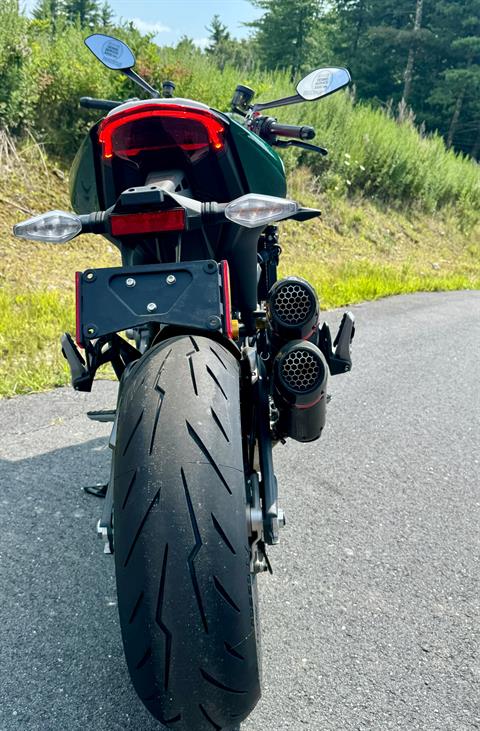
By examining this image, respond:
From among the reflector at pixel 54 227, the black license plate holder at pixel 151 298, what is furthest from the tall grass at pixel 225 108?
the black license plate holder at pixel 151 298

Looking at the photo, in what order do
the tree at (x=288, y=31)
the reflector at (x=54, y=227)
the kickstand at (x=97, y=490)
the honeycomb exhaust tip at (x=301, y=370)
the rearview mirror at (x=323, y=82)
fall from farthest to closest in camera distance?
the tree at (x=288, y=31) < the kickstand at (x=97, y=490) < the rearview mirror at (x=323, y=82) < the honeycomb exhaust tip at (x=301, y=370) < the reflector at (x=54, y=227)

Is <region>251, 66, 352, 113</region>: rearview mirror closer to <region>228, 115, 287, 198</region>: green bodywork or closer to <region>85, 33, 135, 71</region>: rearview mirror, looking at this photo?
<region>228, 115, 287, 198</region>: green bodywork

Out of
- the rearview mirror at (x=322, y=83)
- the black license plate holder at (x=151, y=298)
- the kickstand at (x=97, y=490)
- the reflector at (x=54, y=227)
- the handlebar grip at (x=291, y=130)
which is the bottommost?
the kickstand at (x=97, y=490)

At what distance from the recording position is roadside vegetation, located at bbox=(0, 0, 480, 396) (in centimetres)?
535

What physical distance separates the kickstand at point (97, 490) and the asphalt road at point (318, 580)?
0.04 metres

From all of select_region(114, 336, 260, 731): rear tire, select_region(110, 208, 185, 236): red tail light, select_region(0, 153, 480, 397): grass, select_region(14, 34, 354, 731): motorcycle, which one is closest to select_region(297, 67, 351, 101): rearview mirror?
select_region(14, 34, 354, 731): motorcycle

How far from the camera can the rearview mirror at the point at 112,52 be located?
7.89ft

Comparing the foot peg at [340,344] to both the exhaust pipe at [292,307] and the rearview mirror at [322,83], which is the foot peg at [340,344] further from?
the rearview mirror at [322,83]

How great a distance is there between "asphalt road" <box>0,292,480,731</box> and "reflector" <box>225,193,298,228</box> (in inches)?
51.5

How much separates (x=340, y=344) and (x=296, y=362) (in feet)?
2.25

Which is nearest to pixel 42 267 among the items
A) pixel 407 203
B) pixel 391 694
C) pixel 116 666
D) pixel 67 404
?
pixel 67 404

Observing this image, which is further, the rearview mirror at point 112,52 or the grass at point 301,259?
the grass at point 301,259

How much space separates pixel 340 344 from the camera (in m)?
2.42

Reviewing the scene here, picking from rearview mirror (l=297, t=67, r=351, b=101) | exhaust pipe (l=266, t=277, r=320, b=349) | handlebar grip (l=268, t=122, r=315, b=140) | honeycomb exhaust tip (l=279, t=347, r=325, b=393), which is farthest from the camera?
handlebar grip (l=268, t=122, r=315, b=140)
